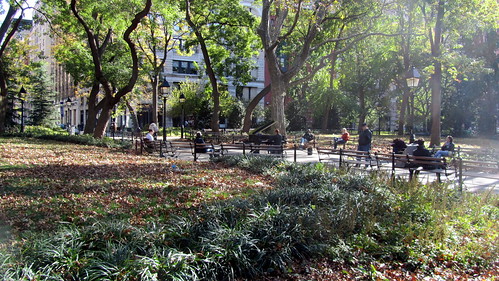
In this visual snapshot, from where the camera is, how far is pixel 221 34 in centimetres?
2806

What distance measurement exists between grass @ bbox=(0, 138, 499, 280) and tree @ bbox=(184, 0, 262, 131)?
18.2m

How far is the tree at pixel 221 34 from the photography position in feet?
83.4

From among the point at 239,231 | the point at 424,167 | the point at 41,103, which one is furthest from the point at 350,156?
the point at 41,103

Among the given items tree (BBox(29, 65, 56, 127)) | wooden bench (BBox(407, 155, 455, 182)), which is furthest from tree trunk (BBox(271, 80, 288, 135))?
tree (BBox(29, 65, 56, 127))

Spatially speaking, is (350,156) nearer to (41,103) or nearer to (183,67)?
(41,103)

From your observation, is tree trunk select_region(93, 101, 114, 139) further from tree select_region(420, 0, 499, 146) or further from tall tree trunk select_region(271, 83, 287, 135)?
tree select_region(420, 0, 499, 146)

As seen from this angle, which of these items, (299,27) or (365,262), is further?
(299,27)

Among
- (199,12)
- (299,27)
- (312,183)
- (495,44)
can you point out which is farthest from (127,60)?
(495,44)

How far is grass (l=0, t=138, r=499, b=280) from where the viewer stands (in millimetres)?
3791

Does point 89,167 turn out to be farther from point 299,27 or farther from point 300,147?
point 299,27

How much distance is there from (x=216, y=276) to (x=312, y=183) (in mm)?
4929

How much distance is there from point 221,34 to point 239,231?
82.5ft

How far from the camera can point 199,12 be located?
26.6m

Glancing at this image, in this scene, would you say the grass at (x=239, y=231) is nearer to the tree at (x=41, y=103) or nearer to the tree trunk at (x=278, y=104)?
the tree trunk at (x=278, y=104)
